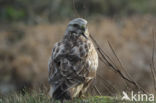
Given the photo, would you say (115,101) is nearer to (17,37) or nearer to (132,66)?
(132,66)

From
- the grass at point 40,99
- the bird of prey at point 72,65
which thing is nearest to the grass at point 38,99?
the grass at point 40,99

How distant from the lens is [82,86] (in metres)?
6.99

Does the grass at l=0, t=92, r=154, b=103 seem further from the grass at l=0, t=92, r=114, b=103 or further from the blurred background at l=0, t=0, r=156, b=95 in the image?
the blurred background at l=0, t=0, r=156, b=95

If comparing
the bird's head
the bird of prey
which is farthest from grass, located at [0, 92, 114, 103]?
the bird's head

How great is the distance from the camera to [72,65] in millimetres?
6836

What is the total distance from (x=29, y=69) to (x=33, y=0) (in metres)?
13.0

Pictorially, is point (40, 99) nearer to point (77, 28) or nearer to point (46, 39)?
point (77, 28)

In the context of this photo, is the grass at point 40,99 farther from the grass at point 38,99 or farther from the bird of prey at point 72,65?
the bird of prey at point 72,65

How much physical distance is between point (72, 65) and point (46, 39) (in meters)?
15.1

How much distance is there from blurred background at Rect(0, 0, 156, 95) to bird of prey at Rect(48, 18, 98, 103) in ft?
13.8

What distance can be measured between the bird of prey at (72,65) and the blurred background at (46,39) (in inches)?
166

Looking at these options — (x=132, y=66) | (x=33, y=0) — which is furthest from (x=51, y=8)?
(x=132, y=66)

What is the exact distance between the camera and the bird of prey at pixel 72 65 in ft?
22.0

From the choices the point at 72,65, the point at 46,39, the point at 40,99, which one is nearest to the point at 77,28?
the point at 72,65
